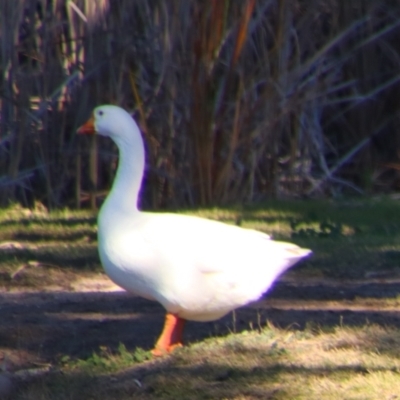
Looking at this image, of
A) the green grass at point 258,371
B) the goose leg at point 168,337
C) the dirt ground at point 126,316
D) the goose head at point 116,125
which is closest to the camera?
the green grass at point 258,371

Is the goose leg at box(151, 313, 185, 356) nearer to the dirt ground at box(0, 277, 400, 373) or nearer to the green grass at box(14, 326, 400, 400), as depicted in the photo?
the green grass at box(14, 326, 400, 400)

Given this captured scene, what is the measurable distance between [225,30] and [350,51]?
237 cm

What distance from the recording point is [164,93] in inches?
363

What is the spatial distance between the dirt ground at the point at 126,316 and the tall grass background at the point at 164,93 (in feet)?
9.41

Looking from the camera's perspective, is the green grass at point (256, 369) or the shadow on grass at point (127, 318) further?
the shadow on grass at point (127, 318)

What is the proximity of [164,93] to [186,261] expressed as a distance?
4878 millimetres

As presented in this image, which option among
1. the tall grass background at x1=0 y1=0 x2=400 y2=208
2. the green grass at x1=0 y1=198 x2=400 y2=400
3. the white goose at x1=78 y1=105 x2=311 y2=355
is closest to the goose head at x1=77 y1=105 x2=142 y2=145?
the white goose at x1=78 y1=105 x2=311 y2=355

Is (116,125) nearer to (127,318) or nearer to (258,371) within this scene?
(127,318)

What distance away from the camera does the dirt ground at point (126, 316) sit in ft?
16.8

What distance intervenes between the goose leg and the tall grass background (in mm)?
4200

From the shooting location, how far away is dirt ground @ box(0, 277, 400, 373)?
16.8 feet

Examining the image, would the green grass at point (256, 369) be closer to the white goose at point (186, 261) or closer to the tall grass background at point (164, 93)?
the white goose at point (186, 261)

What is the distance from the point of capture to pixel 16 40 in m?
9.44

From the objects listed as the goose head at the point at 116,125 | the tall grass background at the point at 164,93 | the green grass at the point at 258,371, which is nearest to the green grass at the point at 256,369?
the green grass at the point at 258,371
